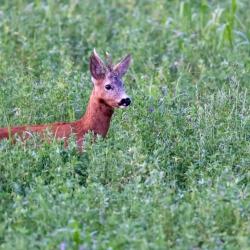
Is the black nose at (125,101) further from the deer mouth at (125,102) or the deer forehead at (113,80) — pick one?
the deer forehead at (113,80)

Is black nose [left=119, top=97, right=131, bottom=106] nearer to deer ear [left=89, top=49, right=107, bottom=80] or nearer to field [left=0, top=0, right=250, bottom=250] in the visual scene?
field [left=0, top=0, right=250, bottom=250]

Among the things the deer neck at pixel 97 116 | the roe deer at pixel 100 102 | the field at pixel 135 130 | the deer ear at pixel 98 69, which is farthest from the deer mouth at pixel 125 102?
the deer ear at pixel 98 69

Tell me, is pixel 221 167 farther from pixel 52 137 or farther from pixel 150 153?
pixel 52 137

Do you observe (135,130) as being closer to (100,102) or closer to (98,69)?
(100,102)

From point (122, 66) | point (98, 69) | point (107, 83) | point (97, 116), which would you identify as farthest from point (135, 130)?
point (122, 66)

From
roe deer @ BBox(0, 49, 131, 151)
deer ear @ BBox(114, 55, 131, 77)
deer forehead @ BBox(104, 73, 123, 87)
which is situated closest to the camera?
roe deer @ BBox(0, 49, 131, 151)

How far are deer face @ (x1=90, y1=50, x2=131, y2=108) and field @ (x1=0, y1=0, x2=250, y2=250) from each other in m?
0.17

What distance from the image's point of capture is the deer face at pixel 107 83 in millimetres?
8742

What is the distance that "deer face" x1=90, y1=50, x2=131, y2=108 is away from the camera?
874 cm

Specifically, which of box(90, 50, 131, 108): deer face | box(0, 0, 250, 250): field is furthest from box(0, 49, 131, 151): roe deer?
box(0, 0, 250, 250): field

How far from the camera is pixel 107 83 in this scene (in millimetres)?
8836

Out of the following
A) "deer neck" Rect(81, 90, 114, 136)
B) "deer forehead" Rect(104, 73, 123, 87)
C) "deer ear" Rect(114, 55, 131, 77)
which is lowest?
"deer neck" Rect(81, 90, 114, 136)

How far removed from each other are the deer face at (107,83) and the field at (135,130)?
17 centimetres

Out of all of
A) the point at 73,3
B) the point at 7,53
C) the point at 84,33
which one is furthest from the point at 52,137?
the point at 73,3
